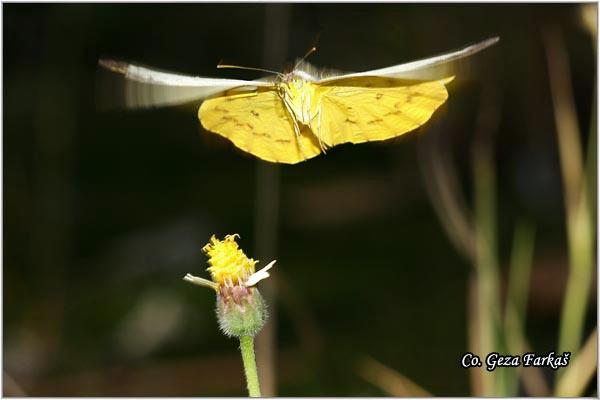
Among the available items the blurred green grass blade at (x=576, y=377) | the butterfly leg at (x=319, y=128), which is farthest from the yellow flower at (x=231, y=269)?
the blurred green grass blade at (x=576, y=377)

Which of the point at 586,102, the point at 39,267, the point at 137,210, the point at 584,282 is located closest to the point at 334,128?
the point at 584,282

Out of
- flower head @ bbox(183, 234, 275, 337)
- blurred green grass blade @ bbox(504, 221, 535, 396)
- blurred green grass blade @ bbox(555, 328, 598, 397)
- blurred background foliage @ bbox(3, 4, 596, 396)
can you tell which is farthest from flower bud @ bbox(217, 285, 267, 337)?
blurred background foliage @ bbox(3, 4, 596, 396)

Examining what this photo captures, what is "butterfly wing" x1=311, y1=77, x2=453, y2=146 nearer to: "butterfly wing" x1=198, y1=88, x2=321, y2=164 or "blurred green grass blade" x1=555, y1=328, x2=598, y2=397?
"butterfly wing" x1=198, y1=88, x2=321, y2=164

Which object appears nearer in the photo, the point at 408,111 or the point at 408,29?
the point at 408,111

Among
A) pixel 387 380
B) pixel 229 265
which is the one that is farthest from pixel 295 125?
pixel 387 380

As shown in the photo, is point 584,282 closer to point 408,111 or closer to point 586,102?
point 408,111

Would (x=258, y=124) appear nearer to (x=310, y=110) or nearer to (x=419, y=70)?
(x=310, y=110)

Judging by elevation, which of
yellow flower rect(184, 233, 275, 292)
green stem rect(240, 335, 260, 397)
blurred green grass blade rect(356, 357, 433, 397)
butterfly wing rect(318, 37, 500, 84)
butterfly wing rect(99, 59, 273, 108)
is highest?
butterfly wing rect(318, 37, 500, 84)
